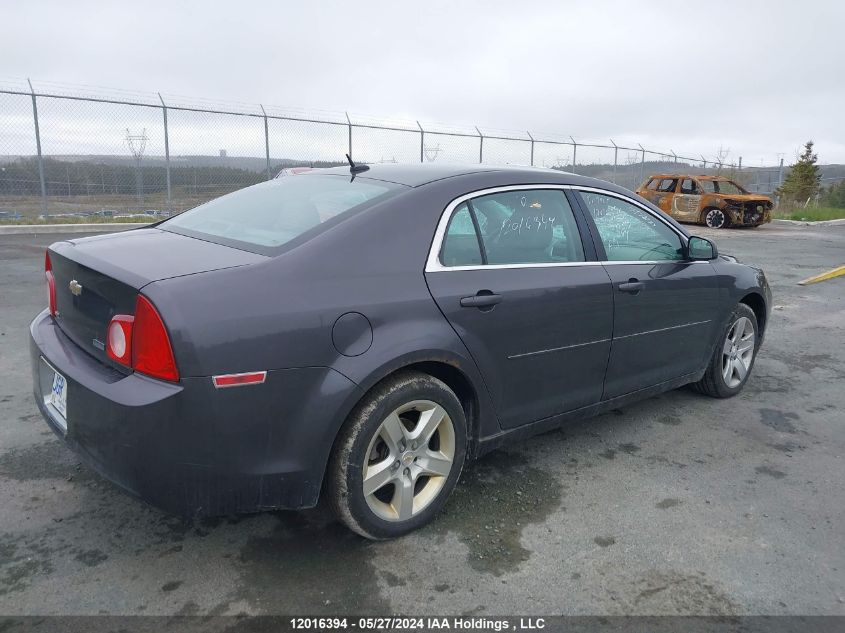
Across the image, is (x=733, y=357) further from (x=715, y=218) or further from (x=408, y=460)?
(x=715, y=218)

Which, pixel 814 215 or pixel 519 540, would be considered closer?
pixel 519 540

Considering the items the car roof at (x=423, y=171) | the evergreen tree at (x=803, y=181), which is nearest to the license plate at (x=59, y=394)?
the car roof at (x=423, y=171)

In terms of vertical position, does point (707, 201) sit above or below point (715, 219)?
above

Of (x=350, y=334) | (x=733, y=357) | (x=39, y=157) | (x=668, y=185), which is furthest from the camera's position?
(x=668, y=185)

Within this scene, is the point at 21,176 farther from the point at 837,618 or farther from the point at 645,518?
the point at 837,618

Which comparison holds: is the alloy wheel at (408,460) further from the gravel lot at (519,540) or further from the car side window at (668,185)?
the car side window at (668,185)

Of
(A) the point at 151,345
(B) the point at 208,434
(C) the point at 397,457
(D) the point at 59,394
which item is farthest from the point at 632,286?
(D) the point at 59,394

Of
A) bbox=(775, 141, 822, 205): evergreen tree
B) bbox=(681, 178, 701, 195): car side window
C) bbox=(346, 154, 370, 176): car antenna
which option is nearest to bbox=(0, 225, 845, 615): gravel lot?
bbox=(346, 154, 370, 176): car antenna

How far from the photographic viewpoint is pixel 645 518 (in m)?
3.02

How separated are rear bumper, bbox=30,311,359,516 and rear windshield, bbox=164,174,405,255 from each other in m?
0.62

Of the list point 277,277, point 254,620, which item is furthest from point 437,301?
point 254,620

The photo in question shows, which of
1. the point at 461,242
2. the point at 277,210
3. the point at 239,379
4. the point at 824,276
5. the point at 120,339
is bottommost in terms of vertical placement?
the point at 824,276

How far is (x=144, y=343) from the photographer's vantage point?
7.46 ft

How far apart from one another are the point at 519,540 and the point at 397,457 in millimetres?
640
